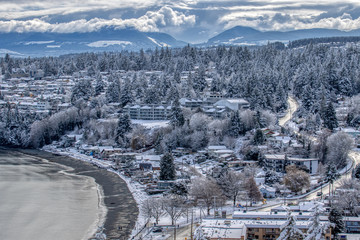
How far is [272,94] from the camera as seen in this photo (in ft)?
150

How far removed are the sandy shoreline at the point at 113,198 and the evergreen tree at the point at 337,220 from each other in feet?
27.7

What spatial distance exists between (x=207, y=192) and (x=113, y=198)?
621 centimetres

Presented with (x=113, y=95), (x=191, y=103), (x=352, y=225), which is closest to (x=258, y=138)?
(x=191, y=103)

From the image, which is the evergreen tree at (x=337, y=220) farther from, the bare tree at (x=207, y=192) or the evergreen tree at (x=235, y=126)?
the evergreen tree at (x=235, y=126)

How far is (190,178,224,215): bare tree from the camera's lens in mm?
23484

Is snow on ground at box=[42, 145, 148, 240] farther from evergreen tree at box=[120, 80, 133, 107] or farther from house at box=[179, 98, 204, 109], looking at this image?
house at box=[179, 98, 204, 109]

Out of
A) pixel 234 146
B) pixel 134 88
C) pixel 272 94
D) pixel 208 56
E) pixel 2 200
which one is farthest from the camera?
pixel 208 56

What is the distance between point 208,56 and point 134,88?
19.8 metres

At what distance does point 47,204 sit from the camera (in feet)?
85.0

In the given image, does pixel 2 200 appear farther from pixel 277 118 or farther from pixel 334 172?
pixel 277 118

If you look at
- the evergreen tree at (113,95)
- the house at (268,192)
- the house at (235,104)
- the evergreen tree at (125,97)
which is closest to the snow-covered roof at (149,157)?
the house at (235,104)

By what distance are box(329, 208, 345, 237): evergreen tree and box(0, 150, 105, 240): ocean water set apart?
10.1 m

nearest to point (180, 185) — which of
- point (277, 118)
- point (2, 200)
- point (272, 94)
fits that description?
point (2, 200)

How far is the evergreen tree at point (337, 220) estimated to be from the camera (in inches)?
746
